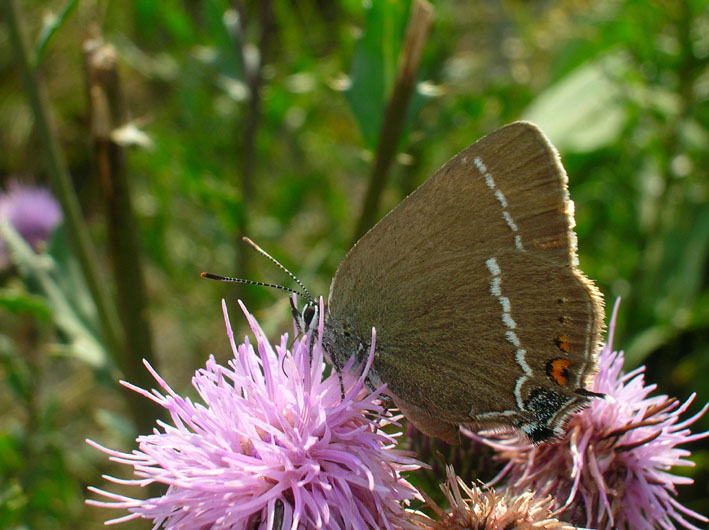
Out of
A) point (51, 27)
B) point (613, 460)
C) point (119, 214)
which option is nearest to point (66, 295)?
point (119, 214)

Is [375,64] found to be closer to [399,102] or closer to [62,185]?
[399,102]

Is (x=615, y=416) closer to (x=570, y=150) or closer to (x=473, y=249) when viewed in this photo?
(x=473, y=249)

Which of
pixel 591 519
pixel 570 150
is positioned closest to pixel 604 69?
pixel 570 150

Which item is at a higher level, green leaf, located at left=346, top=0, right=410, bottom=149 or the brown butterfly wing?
green leaf, located at left=346, top=0, right=410, bottom=149

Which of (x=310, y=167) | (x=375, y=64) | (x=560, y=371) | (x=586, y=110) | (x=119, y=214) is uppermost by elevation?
(x=375, y=64)

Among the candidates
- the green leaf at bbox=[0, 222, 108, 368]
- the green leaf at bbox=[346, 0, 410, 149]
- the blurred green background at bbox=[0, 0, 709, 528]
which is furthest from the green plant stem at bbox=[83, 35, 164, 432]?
the green leaf at bbox=[346, 0, 410, 149]

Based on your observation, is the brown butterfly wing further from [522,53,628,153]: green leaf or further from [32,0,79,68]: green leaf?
[522,53,628,153]: green leaf
